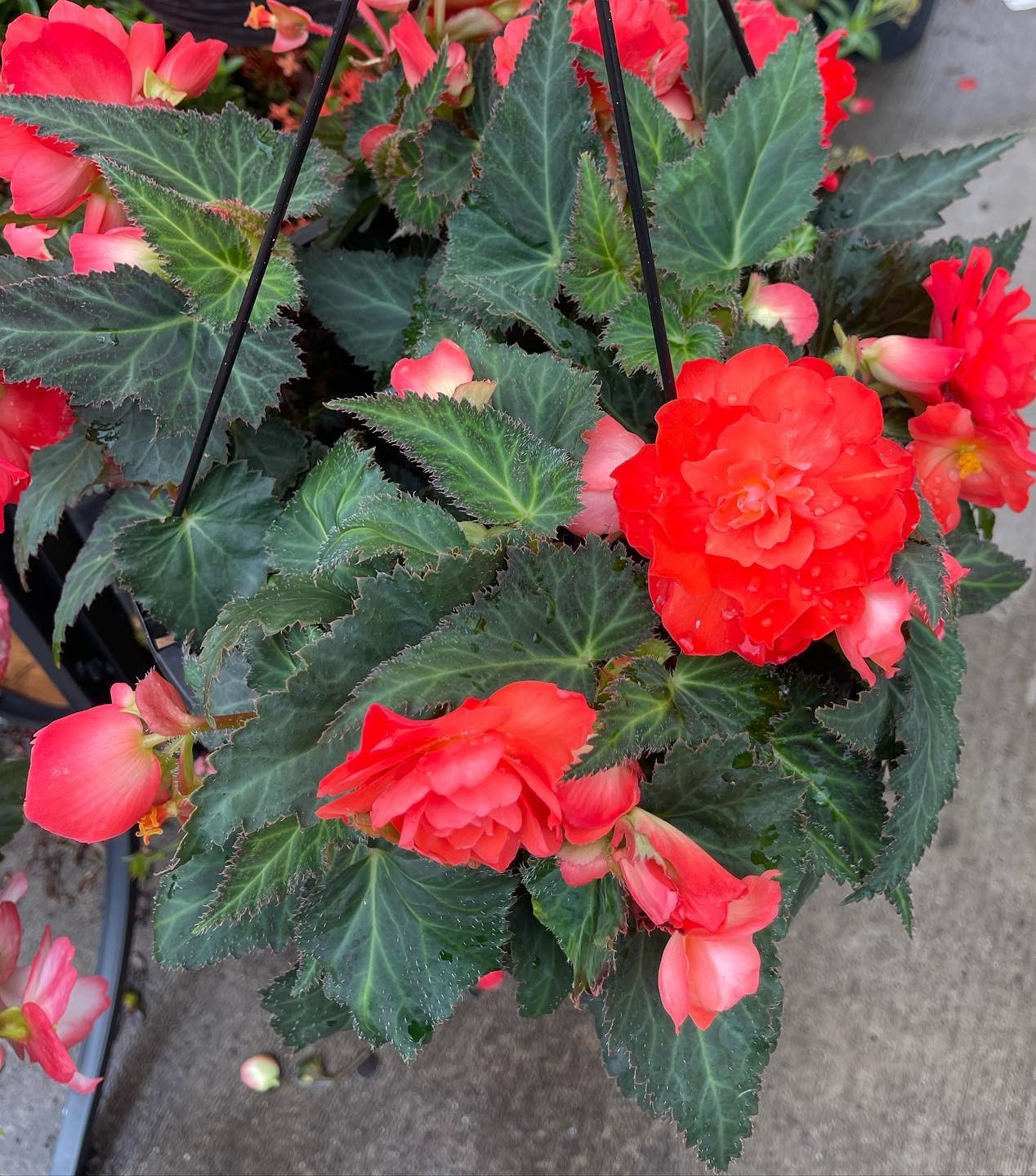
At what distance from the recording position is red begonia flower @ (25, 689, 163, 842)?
43cm

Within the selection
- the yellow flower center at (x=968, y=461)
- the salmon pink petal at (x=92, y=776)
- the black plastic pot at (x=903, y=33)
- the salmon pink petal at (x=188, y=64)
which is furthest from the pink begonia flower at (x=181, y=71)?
the black plastic pot at (x=903, y=33)

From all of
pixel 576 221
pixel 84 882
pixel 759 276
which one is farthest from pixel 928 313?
pixel 84 882

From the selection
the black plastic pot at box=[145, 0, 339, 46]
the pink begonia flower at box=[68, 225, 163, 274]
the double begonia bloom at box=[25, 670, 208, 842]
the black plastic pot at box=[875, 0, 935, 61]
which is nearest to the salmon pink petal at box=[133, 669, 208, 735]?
the double begonia bloom at box=[25, 670, 208, 842]

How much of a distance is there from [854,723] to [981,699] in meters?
0.99

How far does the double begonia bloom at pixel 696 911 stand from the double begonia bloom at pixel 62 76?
1.48 feet

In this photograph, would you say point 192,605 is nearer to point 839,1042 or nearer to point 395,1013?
→ point 395,1013

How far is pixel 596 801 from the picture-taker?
0.41m

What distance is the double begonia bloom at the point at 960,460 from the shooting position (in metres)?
0.48

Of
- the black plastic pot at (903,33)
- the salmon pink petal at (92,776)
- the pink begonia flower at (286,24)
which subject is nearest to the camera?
the salmon pink petal at (92,776)

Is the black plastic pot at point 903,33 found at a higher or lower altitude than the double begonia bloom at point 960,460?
lower

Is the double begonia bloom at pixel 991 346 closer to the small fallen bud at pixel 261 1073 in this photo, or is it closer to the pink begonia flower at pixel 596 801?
the pink begonia flower at pixel 596 801

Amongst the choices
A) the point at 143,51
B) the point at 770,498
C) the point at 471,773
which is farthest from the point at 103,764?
the point at 143,51

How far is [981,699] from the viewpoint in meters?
1.33

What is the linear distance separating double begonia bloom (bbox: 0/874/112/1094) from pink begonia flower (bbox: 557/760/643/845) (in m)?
0.38
